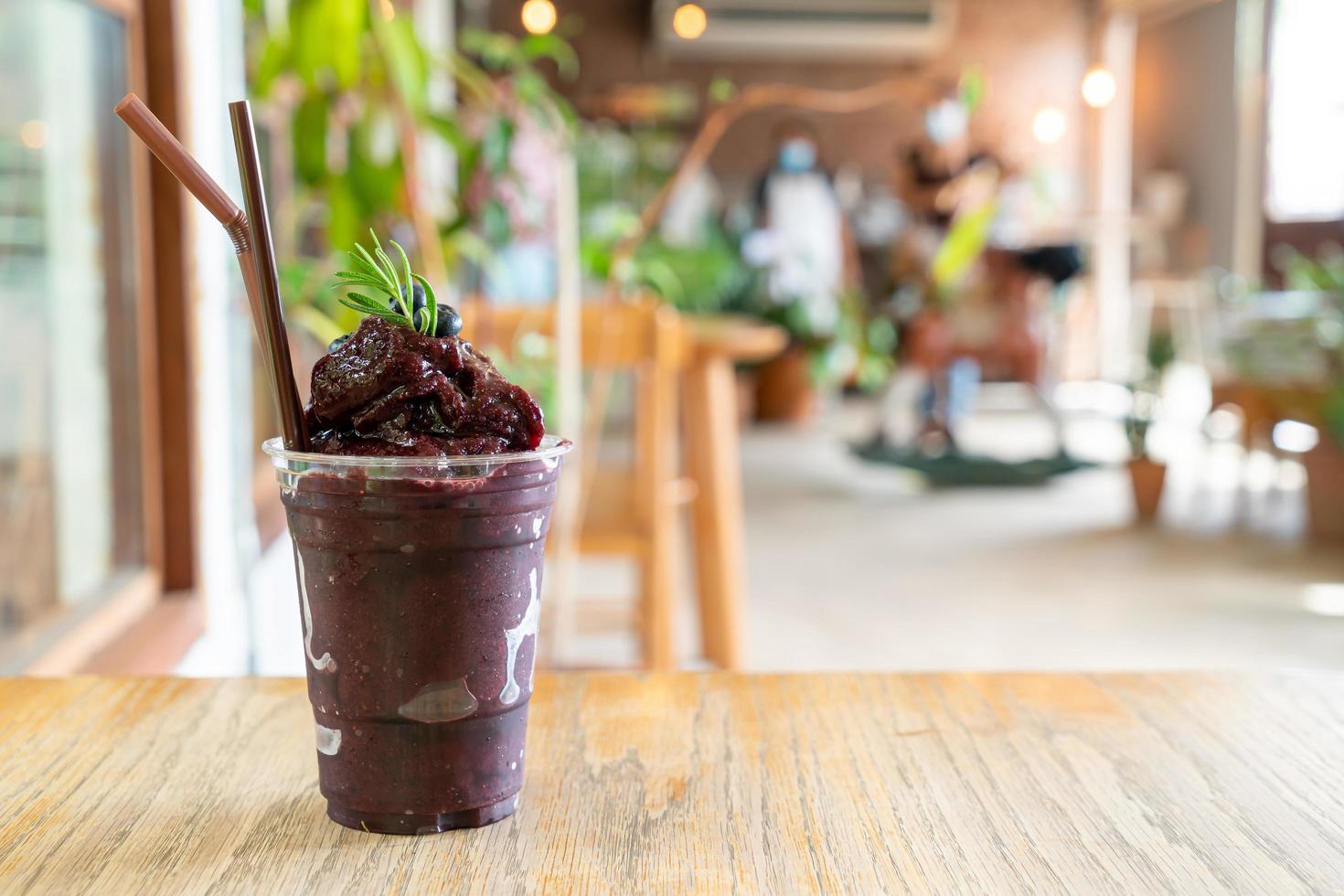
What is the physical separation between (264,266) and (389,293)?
0.17 ft

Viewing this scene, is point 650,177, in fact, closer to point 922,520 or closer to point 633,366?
point 922,520

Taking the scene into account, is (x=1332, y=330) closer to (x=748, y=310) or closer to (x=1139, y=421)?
(x=1139, y=421)

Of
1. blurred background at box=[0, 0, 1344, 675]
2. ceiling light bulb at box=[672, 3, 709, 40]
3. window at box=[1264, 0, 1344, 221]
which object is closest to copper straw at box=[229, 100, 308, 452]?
blurred background at box=[0, 0, 1344, 675]

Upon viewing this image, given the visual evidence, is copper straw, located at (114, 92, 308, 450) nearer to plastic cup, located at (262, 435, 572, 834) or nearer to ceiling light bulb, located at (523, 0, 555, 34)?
plastic cup, located at (262, 435, 572, 834)

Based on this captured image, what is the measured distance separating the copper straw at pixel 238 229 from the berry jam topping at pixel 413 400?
1 cm

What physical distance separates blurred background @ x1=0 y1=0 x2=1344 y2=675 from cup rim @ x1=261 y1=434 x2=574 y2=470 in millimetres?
358

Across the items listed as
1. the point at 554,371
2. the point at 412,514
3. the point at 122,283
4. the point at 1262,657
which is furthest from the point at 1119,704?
the point at 1262,657

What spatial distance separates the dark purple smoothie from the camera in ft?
1.70

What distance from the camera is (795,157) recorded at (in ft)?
26.2

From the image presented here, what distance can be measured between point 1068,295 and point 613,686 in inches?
361

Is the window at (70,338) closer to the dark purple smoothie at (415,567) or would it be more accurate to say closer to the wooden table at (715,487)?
the dark purple smoothie at (415,567)

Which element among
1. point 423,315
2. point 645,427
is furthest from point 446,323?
point 645,427

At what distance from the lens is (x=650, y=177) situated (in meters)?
7.67

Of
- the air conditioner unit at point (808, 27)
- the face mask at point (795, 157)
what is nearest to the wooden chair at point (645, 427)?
the face mask at point (795, 157)
